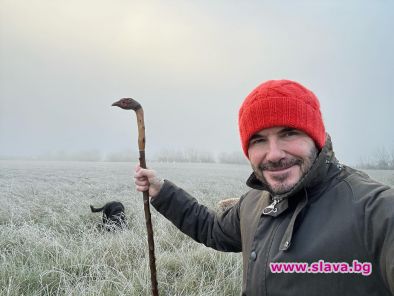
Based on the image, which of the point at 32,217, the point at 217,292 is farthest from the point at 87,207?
the point at 217,292

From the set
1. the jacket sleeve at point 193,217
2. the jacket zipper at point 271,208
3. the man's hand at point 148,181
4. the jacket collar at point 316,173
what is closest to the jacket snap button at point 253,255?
the jacket zipper at point 271,208

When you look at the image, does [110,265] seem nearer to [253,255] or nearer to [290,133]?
[253,255]

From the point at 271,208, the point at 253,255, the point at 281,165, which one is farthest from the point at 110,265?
the point at 281,165

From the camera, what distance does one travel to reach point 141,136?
8.30ft

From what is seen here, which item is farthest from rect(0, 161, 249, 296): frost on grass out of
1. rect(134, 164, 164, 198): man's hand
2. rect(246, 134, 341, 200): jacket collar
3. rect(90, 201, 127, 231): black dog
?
rect(246, 134, 341, 200): jacket collar

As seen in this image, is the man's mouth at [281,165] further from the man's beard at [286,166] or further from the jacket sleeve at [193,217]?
the jacket sleeve at [193,217]

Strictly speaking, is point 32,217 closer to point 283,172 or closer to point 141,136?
point 141,136

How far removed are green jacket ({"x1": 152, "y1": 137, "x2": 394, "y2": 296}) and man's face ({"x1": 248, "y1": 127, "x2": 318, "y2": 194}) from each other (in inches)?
2.9

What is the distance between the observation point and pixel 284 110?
201 centimetres

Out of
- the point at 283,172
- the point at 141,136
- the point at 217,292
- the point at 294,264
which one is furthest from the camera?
the point at 217,292

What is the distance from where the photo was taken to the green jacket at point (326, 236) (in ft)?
5.29

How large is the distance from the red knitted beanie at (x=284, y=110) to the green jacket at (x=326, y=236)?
14 cm

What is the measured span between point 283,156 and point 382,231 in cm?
60

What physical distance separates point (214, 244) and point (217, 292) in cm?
110
